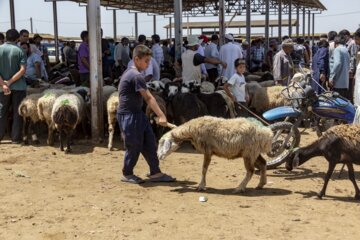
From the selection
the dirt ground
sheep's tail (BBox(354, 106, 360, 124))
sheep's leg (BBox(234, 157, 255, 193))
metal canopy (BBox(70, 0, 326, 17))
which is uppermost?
metal canopy (BBox(70, 0, 326, 17))

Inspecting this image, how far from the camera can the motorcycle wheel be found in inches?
289

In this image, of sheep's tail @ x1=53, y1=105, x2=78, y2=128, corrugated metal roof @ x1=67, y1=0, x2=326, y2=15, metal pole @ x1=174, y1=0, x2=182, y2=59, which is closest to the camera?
sheep's tail @ x1=53, y1=105, x2=78, y2=128

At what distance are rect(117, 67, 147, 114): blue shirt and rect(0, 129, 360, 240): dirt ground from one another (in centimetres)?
104

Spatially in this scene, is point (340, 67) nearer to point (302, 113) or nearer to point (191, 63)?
point (191, 63)

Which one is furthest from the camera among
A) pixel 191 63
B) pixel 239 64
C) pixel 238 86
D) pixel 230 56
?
pixel 230 56

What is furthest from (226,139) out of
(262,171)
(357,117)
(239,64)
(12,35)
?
(12,35)

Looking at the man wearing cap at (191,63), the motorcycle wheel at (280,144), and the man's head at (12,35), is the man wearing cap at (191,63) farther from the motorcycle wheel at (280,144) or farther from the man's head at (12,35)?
the man's head at (12,35)

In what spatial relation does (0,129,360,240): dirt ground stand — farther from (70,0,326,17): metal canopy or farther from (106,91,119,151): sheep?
(70,0,326,17): metal canopy

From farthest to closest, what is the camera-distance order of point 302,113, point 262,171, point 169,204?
point 302,113 < point 262,171 < point 169,204

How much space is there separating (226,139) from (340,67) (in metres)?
4.87

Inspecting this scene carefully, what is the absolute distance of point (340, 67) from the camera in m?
9.98

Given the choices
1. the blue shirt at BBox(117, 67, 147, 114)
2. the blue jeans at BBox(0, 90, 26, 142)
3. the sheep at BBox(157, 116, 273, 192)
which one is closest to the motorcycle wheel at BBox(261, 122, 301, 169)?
the sheep at BBox(157, 116, 273, 192)

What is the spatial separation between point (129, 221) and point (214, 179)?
2103mm

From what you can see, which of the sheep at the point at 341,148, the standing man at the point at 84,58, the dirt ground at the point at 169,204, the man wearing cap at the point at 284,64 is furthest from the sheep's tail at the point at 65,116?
the sheep at the point at 341,148
